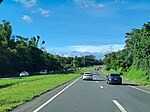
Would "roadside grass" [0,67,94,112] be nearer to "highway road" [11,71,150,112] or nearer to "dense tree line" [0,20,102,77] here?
"highway road" [11,71,150,112]

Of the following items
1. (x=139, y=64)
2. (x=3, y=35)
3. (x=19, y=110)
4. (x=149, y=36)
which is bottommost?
(x=19, y=110)

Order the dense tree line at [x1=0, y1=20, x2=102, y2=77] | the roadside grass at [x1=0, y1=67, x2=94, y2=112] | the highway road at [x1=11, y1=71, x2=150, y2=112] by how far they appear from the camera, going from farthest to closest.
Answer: the dense tree line at [x1=0, y1=20, x2=102, y2=77]
the roadside grass at [x1=0, y1=67, x2=94, y2=112]
the highway road at [x1=11, y1=71, x2=150, y2=112]

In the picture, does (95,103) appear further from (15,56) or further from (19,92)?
(15,56)

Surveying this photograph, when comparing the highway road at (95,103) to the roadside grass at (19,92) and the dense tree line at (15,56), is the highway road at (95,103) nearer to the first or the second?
the roadside grass at (19,92)

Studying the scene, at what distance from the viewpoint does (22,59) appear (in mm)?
91312

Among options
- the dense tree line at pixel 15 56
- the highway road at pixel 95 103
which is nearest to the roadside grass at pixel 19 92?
the highway road at pixel 95 103

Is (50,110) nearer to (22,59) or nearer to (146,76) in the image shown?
(146,76)

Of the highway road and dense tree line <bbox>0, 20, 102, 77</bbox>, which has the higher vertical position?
dense tree line <bbox>0, 20, 102, 77</bbox>

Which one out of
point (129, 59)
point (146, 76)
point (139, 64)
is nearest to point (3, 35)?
point (129, 59)

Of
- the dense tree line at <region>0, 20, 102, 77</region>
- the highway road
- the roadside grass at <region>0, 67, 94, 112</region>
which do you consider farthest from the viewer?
the dense tree line at <region>0, 20, 102, 77</region>

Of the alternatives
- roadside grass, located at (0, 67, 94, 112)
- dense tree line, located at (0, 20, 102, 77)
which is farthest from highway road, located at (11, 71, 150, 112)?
dense tree line, located at (0, 20, 102, 77)

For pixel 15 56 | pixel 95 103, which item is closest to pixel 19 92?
pixel 95 103

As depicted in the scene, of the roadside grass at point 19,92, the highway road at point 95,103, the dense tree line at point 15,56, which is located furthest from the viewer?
the dense tree line at point 15,56

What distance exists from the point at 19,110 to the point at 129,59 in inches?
2882
